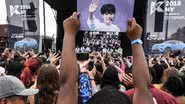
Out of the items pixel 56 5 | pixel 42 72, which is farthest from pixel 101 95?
pixel 56 5

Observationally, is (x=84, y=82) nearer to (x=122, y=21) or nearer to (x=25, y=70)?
(x=25, y=70)

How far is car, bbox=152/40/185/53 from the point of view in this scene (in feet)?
41.7

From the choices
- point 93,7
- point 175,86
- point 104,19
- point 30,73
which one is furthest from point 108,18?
point 30,73

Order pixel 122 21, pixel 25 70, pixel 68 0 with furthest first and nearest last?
pixel 68 0, pixel 25 70, pixel 122 21

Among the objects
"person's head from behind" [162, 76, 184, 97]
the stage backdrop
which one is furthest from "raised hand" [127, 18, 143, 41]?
the stage backdrop

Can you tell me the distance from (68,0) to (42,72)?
25228mm

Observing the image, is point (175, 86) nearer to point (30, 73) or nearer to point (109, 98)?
point (30, 73)

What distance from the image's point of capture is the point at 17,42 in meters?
13.0

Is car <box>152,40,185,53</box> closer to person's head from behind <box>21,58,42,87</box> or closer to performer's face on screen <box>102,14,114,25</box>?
person's head from behind <box>21,58,42,87</box>

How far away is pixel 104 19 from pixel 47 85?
1259 millimetres

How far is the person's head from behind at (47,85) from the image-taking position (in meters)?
3.84

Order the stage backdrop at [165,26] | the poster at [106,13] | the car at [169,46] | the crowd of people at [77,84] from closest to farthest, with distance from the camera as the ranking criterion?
the crowd of people at [77,84]
the poster at [106,13]
the car at [169,46]
the stage backdrop at [165,26]

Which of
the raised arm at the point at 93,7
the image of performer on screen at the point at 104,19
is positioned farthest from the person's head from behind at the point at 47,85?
the raised arm at the point at 93,7

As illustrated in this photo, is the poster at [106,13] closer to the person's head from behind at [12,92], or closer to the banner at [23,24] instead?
the person's head from behind at [12,92]
